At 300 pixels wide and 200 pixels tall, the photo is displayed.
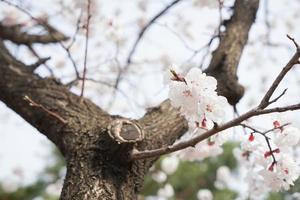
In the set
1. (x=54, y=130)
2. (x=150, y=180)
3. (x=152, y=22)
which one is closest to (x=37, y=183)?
(x=150, y=180)

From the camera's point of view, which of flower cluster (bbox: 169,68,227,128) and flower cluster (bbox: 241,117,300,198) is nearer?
flower cluster (bbox: 169,68,227,128)

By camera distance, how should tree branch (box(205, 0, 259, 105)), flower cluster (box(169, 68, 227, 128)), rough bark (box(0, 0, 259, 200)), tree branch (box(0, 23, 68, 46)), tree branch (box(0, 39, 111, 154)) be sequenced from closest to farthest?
flower cluster (box(169, 68, 227, 128)) < rough bark (box(0, 0, 259, 200)) < tree branch (box(0, 39, 111, 154)) < tree branch (box(205, 0, 259, 105)) < tree branch (box(0, 23, 68, 46))

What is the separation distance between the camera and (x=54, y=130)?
158 centimetres

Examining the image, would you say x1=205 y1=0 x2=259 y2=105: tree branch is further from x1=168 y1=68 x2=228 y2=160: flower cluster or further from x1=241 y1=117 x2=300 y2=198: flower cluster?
x1=168 y1=68 x2=228 y2=160: flower cluster

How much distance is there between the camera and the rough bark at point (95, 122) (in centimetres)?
132

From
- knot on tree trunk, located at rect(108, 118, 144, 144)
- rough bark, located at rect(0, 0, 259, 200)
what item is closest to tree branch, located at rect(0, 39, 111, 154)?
rough bark, located at rect(0, 0, 259, 200)

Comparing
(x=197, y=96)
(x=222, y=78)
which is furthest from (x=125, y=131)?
(x=222, y=78)

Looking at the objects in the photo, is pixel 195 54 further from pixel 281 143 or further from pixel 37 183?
pixel 37 183

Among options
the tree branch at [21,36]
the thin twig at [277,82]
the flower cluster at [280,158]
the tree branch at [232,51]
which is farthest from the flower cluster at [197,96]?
the tree branch at [21,36]

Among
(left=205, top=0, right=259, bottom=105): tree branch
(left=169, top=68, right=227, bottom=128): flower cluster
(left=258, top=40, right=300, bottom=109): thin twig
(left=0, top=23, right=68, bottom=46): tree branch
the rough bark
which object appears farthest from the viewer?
(left=0, top=23, right=68, bottom=46): tree branch

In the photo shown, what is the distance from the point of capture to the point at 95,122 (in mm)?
1522

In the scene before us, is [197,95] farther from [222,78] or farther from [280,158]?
[222,78]

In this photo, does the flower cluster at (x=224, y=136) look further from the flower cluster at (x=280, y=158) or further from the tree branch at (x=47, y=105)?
the tree branch at (x=47, y=105)

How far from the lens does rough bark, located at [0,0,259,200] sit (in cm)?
132
